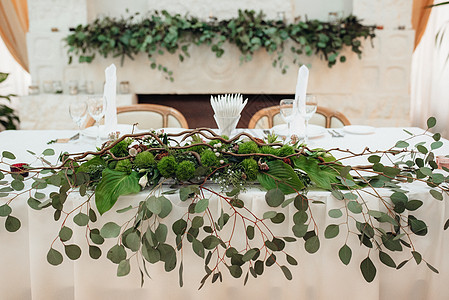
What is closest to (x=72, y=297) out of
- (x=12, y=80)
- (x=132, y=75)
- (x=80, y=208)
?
(x=80, y=208)

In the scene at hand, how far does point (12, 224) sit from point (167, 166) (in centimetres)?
34

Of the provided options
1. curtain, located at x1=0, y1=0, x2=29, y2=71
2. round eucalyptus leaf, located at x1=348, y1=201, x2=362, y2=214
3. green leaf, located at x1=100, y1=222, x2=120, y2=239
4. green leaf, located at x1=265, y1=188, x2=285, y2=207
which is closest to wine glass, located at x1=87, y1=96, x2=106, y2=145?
green leaf, located at x1=100, y1=222, x2=120, y2=239

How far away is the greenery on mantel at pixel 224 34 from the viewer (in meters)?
3.19

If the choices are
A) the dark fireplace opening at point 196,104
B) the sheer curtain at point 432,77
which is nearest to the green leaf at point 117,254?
the dark fireplace opening at point 196,104

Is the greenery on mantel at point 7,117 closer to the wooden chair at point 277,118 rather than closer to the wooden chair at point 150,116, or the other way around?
the wooden chair at point 150,116

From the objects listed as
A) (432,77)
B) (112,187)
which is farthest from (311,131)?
(432,77)

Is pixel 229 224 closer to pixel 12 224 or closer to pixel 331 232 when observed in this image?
pixel 331 232

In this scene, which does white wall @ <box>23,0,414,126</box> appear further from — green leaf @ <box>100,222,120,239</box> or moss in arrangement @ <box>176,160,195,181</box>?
green leaf @ <box>100,222,120,239</box>

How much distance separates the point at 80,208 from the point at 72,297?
22 cm

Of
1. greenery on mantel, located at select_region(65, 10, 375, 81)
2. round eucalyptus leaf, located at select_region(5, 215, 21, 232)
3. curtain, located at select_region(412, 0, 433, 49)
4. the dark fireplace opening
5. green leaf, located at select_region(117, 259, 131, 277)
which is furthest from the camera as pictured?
the dark fireplace opening

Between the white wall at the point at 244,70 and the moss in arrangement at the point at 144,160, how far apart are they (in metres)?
2.63

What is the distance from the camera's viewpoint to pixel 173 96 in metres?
3.70

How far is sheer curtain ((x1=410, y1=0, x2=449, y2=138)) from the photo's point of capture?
11.2 ft

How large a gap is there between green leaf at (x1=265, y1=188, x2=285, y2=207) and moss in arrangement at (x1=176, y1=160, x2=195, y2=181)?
0.58ft
